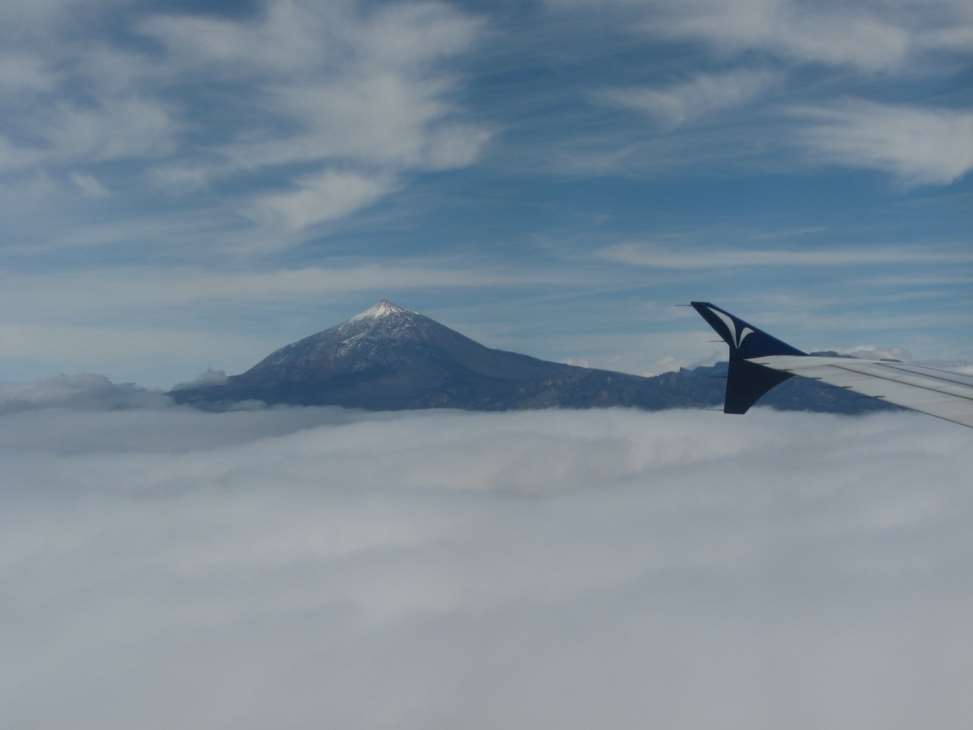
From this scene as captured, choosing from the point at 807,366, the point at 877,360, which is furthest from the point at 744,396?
the point at 877,360

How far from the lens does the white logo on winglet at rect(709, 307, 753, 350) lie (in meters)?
33.5

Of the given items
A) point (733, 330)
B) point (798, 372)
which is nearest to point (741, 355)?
point (733, 330)

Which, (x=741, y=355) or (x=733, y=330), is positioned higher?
(x=733, y=330)

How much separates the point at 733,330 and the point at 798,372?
187 inches

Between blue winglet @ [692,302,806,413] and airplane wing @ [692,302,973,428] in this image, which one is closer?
airplane wing @ [692,302,973,428]

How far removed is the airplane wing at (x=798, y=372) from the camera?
2595 centimetres

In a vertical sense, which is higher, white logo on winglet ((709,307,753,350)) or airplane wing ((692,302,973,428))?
white logo on winglet ((709,307,753,350))

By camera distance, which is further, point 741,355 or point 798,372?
point 741,355

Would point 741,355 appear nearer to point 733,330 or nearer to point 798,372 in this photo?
point 733,330

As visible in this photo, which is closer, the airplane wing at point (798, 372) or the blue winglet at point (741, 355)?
the airplane wing at point (798, 372)

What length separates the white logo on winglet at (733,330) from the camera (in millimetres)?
33469

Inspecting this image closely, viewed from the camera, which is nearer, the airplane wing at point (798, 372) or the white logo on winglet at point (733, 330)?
the airplane wing at point (798, 372)

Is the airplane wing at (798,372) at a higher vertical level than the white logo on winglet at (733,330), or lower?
lower

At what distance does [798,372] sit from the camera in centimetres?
2975
